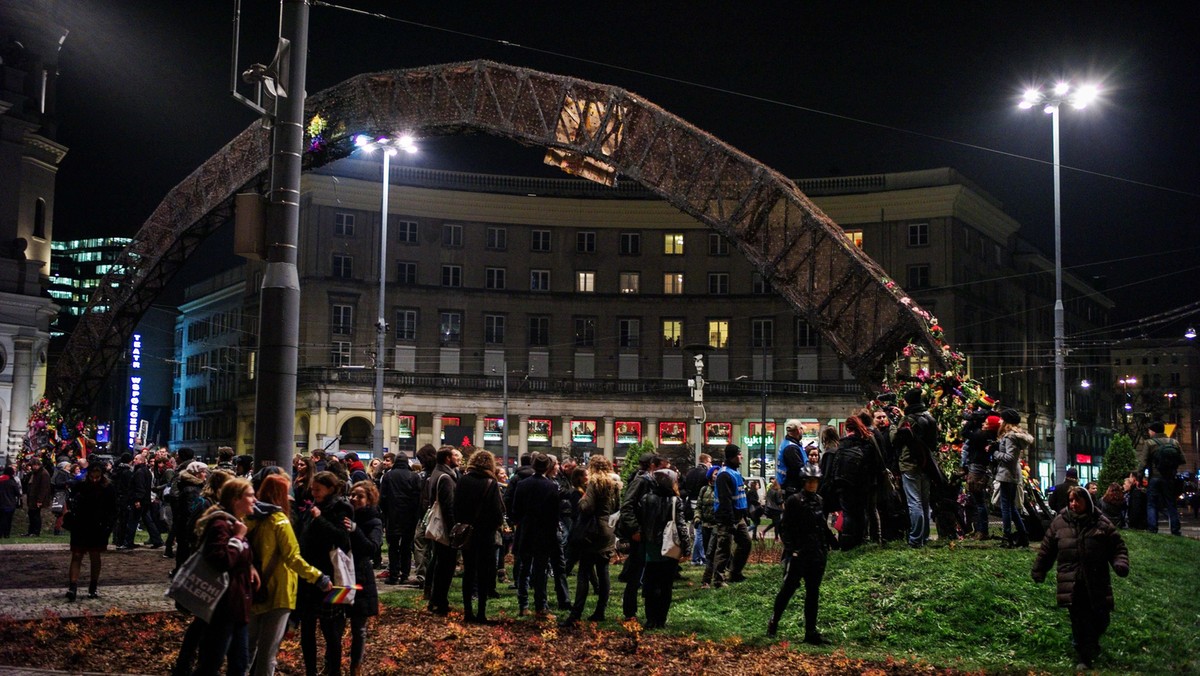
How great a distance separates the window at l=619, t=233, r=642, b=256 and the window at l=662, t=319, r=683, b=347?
5266mm

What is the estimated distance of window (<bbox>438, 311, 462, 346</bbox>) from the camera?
72688 mm

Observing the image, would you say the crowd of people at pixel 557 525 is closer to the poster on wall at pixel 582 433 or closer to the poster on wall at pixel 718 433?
the poster on wall at pixel 718 433

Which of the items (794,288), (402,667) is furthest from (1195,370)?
(402,667)

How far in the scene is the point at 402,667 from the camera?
9.91m

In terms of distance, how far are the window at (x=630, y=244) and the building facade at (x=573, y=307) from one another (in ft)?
0.46

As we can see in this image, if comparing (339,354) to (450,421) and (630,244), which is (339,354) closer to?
(450,421)

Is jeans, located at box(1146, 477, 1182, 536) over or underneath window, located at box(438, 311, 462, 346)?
underneath

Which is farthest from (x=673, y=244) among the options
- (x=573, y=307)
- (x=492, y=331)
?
(x=492, y=331)

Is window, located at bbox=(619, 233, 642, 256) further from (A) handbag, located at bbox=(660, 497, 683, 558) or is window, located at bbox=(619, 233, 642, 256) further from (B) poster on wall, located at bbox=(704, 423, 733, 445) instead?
(A) handbag, located at bbox=(660, 497, 683, 558)

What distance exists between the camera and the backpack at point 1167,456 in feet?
68.7

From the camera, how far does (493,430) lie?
71.4 metres

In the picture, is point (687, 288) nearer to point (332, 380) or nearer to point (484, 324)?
point (484, 324)

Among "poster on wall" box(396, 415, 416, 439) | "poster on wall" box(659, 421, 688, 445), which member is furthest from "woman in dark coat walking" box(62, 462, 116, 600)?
"poster on wall" box(659, 421, 688, 445)

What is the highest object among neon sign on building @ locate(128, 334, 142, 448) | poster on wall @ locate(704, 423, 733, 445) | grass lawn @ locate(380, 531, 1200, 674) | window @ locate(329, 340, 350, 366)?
window @ locate(329, 340, 350, 366)
